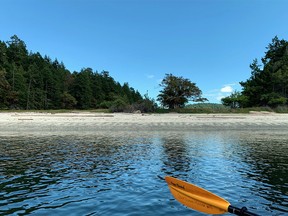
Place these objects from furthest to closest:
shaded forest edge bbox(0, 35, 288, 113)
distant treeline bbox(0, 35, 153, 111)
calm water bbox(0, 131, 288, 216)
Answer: distant treeline bbox(0, 35, 153, 111)
shaded forest edge bbox(0, 35, 288, 113)
calm water bbox(0, 131, 288, 216)

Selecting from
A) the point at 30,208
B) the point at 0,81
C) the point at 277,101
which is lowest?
the point at 30,208

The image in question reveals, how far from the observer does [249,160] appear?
13.2 meters

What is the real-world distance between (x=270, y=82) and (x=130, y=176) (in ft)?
173

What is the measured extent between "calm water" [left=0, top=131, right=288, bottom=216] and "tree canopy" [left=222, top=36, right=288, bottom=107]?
131 ft

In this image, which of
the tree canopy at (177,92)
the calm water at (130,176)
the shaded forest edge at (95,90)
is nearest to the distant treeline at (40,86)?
the shaded forest edge at (95,90)

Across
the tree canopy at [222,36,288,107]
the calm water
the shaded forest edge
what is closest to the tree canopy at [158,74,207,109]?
the shaded forest edge

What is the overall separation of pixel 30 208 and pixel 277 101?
52.0 m

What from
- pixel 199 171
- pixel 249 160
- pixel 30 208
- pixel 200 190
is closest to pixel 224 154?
pixel 249 160

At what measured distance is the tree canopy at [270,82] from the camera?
53.0m

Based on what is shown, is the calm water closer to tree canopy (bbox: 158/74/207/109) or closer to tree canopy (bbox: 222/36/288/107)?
tree canopy (bbox: 158/74/207/109)

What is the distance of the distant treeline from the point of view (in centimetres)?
7656

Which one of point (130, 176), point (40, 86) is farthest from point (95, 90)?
point (130, 176)

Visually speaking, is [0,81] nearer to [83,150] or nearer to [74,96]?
[74,96]

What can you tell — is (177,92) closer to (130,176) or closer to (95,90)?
(130,176)
